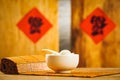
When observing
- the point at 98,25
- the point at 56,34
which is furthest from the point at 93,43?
the point at 56,34

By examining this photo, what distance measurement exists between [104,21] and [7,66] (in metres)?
3.39

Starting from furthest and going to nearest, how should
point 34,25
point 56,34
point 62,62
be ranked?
point 56,34 → point 34,25 → point 62,62

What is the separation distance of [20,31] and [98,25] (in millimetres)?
1284

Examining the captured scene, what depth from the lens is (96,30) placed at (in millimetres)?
5246

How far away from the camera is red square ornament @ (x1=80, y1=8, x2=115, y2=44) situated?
5223 millimetres

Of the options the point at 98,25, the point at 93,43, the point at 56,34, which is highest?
the point at 98,25

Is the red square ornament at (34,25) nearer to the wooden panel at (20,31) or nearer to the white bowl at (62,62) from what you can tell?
the wooden panel at (20,31)

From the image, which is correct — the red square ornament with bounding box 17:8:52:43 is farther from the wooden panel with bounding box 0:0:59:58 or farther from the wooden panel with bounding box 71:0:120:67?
the wooden panel with bounding box 71:0:120:67

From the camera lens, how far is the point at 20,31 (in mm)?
5055

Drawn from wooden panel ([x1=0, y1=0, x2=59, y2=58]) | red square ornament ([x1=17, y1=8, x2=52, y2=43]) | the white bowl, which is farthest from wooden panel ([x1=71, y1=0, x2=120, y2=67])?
the white bowl

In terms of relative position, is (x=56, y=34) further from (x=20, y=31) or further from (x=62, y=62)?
(x=62, y=62)

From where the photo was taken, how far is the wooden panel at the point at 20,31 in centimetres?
493

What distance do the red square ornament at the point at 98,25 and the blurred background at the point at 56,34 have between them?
0.20 ft

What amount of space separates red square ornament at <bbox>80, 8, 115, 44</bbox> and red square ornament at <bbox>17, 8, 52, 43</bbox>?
2.27 feet
